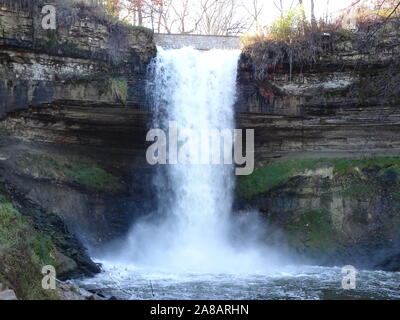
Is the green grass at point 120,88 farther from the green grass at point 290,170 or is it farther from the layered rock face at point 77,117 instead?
the green grass at point 290,170

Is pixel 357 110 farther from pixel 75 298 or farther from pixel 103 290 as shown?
pixel 75 298

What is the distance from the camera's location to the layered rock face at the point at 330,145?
16.7 meters

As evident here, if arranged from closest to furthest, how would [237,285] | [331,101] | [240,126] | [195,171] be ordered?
[237,285]
[331,101]
[195,171]
[240,126]

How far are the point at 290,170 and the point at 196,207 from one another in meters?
3.57

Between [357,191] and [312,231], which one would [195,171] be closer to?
[312,231]

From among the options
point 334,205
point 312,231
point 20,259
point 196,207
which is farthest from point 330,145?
point 20,259

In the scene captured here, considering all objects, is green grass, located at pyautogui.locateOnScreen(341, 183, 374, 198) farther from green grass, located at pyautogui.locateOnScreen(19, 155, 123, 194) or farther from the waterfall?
green grass, located at pyautogui.locateOnScreen(19, 155, 123, 194)

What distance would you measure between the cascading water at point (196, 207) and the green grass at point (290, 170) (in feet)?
2.31

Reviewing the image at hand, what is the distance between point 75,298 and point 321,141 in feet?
38.6

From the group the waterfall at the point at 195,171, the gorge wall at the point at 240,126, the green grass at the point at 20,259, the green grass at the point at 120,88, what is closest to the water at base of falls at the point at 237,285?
the green grass at the point at 20,259

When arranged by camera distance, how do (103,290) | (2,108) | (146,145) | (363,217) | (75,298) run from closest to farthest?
(75,298) → (103,290) → (2,108) → (363,217) → (146,145)

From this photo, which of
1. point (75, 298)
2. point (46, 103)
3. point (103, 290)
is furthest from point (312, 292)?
point (46, 103)

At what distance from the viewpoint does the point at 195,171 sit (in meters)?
17.6

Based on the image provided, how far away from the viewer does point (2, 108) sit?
51.1ft
